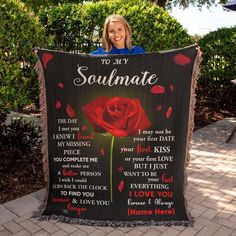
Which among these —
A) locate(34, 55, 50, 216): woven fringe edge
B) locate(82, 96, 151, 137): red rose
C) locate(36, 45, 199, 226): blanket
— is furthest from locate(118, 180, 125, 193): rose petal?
locate(34, 55, 50, 216): woven fringe edge

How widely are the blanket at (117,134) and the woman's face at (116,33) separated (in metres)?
0.49

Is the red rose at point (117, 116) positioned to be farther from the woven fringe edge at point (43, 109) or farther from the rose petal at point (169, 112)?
the woven fringe edge at point (43, 109)

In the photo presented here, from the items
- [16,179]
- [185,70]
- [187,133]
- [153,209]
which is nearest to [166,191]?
[153,209]

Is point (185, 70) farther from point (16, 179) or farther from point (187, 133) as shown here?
point (16, 179)

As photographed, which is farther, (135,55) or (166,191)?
(166,191)

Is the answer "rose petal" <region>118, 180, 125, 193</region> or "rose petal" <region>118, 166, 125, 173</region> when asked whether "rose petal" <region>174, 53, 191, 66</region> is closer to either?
"rose petal" <region>118, 166, 125, 173</region>

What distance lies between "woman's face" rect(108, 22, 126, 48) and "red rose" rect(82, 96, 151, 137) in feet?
2.47

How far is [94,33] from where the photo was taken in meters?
6.74

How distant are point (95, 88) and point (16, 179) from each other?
207cm

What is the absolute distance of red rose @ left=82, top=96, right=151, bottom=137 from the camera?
11.6 feet

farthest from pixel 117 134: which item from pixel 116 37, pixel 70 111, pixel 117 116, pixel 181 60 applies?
pixel 116 37

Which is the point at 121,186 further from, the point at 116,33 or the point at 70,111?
the point at 116,33

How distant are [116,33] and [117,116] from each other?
960 mm

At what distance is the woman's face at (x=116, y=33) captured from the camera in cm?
382
